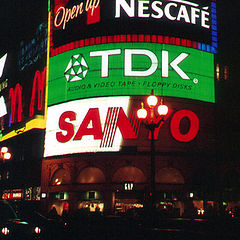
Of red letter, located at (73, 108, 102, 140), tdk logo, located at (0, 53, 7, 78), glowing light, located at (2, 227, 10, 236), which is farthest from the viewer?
tdk logo, located at (0, 53, 7, 78)

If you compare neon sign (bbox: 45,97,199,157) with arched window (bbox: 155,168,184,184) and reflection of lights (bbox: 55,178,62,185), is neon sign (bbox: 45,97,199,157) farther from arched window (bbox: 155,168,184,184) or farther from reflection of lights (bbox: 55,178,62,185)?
arched window (bbox: 155,168,184,184)

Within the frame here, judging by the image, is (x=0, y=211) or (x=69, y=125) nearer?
(x=0, y=211)

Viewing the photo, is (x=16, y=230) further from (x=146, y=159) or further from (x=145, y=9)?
(x=145, y=9)

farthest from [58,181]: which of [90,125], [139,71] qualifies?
[139,71]

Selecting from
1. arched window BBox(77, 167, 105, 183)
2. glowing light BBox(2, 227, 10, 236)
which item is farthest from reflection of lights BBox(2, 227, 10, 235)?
arched window BBox(77, 167, 105, 183)

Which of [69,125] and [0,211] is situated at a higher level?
[69,125]

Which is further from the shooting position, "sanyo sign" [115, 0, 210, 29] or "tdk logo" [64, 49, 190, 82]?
"sanyo sign" [115, 0, 210, 29]

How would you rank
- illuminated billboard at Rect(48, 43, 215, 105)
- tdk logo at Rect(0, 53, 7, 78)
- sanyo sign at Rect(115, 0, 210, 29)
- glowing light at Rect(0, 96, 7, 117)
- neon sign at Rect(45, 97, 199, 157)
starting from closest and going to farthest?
neon sign at Rect(45, 97, 199, 157) → illuminated billboard at Rect(48, 43, 215, 105) → sanyo sign at Rect(115, 0, 210, 29) → glowing light at Rect(0, 96, 7, 117) → tdk logo at Rect(0, 53, 7, 78)

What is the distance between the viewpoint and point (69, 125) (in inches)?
1768

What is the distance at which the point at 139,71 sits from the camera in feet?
142

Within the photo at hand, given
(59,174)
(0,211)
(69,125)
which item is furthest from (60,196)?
(0,211)

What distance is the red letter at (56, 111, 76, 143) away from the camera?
4477 cm

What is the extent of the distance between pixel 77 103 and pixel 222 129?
14.7 meters

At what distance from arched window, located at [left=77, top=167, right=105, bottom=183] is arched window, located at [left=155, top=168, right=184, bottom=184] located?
5.25 m
